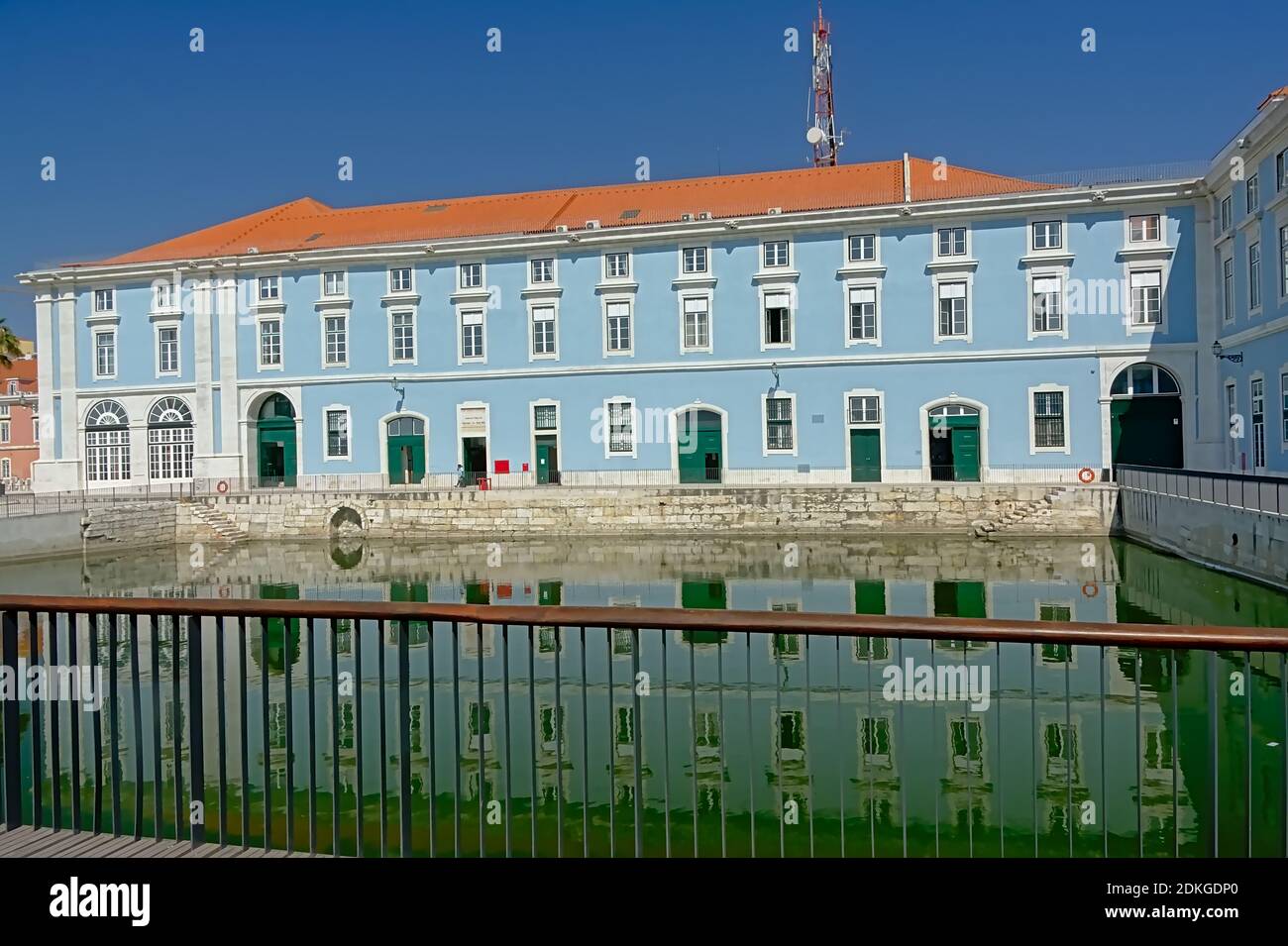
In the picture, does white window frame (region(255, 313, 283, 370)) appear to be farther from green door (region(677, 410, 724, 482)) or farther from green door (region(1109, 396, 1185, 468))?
green door (region(1109, 396, 1185, 468))

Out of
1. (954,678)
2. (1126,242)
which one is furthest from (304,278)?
(954,678)

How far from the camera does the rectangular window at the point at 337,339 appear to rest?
36688 millimetres

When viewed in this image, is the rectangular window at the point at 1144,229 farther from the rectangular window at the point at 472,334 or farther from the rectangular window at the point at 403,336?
the rectangular window at the point at 403,336

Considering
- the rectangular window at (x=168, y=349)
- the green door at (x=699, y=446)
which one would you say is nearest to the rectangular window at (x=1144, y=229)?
the green door at (x=699, y=446)

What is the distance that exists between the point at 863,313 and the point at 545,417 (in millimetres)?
11282

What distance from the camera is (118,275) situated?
37.9 meters

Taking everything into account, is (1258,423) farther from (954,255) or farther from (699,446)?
(699,446)

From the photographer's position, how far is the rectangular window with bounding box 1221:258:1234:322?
27781 mm

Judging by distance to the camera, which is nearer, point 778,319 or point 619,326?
point 778,319

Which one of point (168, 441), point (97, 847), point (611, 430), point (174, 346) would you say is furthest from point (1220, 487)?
point (174, 346)

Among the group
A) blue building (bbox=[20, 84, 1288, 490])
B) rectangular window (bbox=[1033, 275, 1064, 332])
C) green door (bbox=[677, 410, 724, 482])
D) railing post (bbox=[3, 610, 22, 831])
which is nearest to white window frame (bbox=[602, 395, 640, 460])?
blue building (bbox=[20, 84, 1288, 490])

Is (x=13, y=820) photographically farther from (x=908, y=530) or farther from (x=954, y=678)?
(x=908, y=530)

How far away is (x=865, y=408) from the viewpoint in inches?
1289
